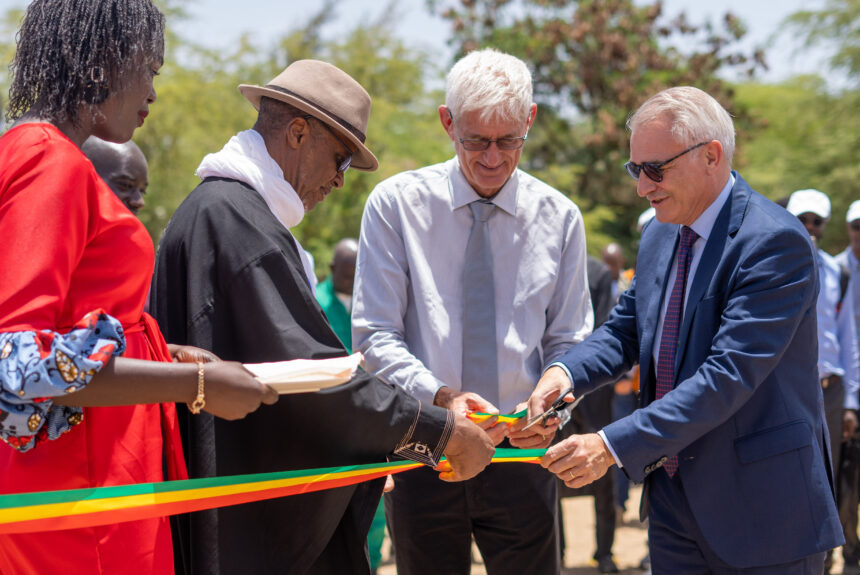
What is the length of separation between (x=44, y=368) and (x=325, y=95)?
1.58 meters

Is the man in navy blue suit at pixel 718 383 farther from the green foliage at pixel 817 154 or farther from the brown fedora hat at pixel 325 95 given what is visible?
the green foliage at pixel 817 154

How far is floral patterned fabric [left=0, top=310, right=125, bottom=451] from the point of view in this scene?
2.11 meters

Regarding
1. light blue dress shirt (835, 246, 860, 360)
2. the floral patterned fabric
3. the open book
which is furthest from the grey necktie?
light blue dress shirt (835, 246, 860, 360)

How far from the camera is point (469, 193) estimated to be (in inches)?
154

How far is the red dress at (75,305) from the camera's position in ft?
7.15

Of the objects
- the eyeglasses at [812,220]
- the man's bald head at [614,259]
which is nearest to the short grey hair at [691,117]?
the eyeglasses at [812,220]

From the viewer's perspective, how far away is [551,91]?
22141 millimetres

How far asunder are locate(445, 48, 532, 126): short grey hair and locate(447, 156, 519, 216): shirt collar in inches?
11.4

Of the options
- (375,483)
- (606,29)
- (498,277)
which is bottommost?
(375,483)

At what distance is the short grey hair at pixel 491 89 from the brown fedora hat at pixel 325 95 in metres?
0.46

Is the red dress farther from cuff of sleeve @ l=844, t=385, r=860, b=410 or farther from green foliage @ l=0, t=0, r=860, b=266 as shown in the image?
green foliage @ l=0, t=0, r=860, b=266

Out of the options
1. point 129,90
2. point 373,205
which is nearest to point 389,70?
point 373,205

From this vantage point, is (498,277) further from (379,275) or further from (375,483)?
(375,483)

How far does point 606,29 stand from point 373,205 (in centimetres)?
1889
